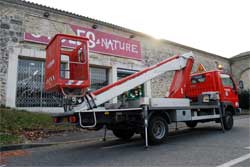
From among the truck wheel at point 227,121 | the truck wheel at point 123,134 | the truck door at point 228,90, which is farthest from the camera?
the truck door at point 228,90

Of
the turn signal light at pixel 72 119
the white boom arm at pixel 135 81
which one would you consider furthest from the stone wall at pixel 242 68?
the turn signal light at pixel 72 119

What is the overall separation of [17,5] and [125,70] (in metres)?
7.49

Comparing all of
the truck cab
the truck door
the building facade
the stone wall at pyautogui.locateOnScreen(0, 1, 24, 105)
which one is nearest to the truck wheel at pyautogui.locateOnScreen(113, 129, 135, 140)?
the truck cab

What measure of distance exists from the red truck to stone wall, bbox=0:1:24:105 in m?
5.19

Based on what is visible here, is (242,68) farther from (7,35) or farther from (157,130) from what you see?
(7,35)

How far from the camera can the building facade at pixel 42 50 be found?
1064cm

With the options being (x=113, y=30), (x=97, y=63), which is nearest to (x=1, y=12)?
(x=97, y=63)

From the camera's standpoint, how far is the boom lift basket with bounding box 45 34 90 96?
5.17 metres

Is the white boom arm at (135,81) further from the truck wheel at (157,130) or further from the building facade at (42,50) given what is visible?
the building facade at (42,50)

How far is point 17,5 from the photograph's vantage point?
11.1 metres

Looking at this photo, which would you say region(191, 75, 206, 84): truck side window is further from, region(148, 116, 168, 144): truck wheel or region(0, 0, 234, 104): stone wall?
region(0, 0, 234, 104): stone wall

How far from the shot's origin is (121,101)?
712 centimetres

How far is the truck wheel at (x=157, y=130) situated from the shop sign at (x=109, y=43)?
800 cm

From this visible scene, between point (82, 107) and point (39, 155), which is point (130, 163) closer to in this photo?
point (82, 107)
